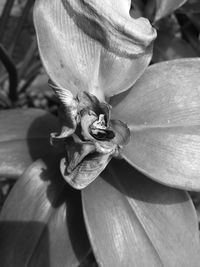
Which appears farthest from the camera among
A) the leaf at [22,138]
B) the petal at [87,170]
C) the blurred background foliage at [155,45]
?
the blurred background foliage at [155,45]

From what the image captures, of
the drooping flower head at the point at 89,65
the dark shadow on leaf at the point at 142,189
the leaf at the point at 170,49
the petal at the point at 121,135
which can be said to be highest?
the drooping flower head at the point at 89,65

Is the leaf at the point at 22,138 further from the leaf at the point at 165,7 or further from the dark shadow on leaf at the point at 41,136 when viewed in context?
the leaf at the point at 165,7

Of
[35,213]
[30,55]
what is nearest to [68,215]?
[35,213]

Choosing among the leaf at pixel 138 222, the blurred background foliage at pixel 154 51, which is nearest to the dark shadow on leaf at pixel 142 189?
the leaf at pixel 138 222

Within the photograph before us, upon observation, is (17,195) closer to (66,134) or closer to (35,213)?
(35,213)

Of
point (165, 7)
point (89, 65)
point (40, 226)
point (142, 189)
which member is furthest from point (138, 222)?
point (165, 7)

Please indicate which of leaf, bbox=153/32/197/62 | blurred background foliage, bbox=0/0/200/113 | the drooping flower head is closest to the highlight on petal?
the drooping flower head

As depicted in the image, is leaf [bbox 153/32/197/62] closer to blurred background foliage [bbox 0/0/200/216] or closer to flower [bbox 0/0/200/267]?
blurred background foliage [bbox 0/0/200/216]
